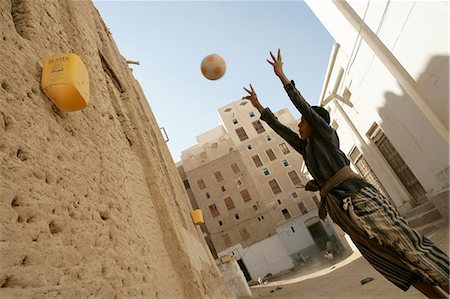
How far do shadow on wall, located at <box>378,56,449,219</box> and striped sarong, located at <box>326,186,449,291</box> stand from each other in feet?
15.3

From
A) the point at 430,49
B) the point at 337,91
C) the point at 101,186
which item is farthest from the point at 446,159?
the point at 101,186

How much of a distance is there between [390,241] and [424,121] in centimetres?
561

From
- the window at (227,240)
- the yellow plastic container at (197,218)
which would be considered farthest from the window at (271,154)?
the yellow plastic container at (197,218)

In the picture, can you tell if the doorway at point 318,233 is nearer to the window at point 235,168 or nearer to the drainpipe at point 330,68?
the window at point 235,168

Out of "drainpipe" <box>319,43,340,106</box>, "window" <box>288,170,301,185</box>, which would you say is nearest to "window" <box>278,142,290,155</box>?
"window" <box>288,170,301,185</box>

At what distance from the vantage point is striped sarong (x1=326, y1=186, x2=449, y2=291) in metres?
1.79

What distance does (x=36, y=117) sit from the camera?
248 cm

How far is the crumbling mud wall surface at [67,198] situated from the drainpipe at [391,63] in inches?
224

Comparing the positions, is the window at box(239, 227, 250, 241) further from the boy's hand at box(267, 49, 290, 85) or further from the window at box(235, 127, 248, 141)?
the boy's hand at box(267, 49, 290, 85)

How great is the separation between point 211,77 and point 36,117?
329 cm

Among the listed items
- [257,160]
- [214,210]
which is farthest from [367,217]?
[257,160]

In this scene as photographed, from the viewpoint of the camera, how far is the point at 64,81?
258cm

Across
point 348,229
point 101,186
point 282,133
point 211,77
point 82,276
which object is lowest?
point 348,229

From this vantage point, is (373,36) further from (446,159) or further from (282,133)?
(282,133)
